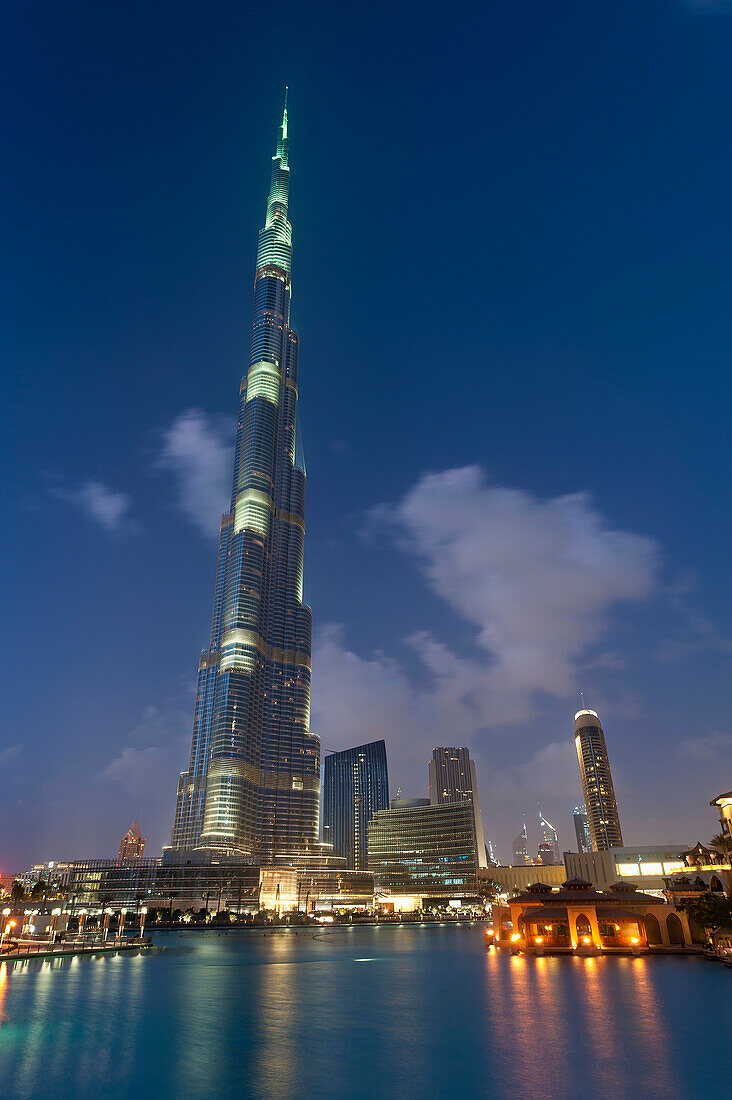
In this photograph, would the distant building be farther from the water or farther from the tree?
the water

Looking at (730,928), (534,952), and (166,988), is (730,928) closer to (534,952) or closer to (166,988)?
(534,952)

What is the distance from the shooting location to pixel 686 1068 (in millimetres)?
35531

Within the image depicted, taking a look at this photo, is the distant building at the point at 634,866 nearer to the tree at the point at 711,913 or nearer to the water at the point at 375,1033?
the tree at the point at 711,913

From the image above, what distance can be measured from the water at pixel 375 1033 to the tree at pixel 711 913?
571 centimetres

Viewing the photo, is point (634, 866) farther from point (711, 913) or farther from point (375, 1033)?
point (375, 1033)

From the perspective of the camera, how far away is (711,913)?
8188 cm

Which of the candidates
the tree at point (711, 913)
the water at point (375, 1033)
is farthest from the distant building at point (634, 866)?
the water at point (375, 1033)

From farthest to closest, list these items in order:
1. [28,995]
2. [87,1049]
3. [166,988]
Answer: [166,988]
[28,995]
[87,1049]

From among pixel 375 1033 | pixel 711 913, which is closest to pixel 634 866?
pixel 711 913

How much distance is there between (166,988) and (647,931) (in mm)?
65223

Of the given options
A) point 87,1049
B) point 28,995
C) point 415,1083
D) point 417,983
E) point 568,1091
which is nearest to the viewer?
point 568,1091

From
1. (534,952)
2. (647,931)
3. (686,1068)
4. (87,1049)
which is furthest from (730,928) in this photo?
(87,1049)

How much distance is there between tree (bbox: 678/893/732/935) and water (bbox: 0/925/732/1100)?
5710mm

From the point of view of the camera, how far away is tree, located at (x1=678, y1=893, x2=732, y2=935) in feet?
264
